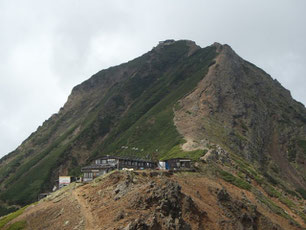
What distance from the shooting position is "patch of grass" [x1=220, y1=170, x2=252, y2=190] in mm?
83225

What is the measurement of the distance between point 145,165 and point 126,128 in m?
95.2

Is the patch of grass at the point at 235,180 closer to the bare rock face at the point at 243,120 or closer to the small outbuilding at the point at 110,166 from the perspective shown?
the bare rock face at the point at 243,120

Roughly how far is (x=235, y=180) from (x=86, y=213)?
151ft

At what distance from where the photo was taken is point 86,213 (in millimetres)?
50000

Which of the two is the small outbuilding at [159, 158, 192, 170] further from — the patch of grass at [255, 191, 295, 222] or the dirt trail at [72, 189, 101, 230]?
the dirt trail at [72, 189, 101, 230]

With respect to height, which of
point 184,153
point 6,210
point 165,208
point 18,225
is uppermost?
point 184,153

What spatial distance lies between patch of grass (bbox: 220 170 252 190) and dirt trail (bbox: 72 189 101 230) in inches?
1533

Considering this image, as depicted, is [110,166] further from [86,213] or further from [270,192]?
[270,192]

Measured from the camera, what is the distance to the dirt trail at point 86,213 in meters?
45.3

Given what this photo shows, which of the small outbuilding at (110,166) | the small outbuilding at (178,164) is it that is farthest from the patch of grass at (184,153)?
the small outbuilding at (110,166)

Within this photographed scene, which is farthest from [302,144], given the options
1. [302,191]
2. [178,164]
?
[178,164]

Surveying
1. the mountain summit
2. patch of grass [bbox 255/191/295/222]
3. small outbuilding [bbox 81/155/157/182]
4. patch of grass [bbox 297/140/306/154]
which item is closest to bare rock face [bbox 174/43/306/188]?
the mountain summit

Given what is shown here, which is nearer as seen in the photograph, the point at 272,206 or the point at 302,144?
the point at 272,206

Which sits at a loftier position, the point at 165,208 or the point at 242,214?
the point at 165,208
